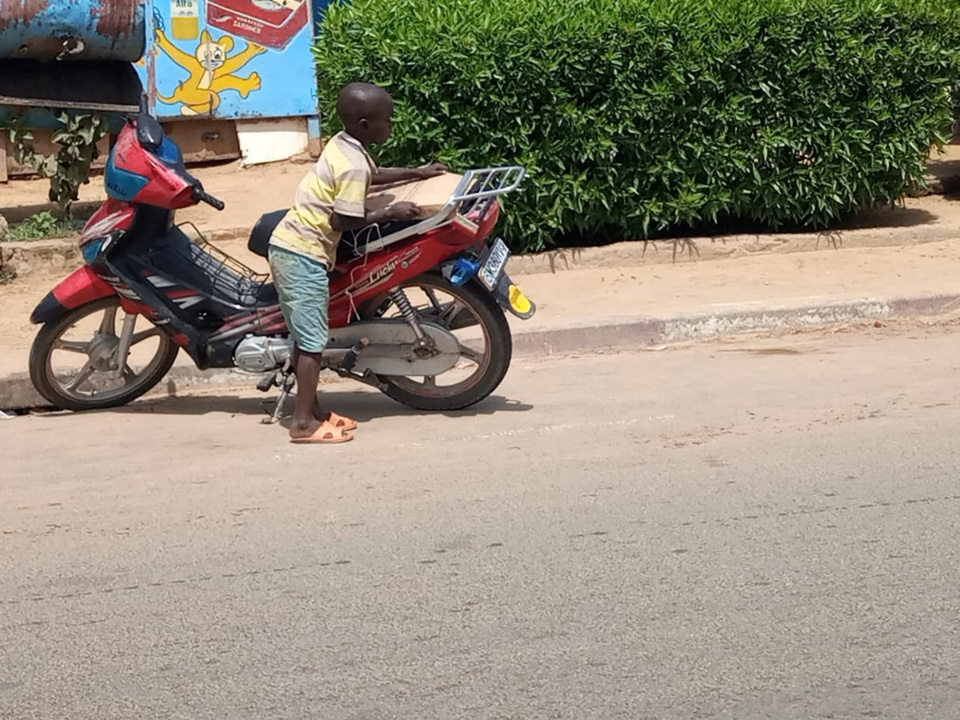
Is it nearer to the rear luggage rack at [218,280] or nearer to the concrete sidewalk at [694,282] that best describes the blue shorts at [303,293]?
the rear luggage rack at [218,280]

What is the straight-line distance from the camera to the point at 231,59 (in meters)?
13.2

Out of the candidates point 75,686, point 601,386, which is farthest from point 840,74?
point 75,686

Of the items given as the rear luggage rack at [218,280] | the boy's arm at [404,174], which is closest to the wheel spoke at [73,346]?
the rear luggage rack at [218,280]

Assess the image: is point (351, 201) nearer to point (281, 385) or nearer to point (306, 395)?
point (306, 395)

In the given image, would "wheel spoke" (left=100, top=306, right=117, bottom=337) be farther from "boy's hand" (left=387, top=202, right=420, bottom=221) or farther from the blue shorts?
"boy's hand" (left=387, top=202, right=420, bottom=221)

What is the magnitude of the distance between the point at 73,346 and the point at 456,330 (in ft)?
5.83

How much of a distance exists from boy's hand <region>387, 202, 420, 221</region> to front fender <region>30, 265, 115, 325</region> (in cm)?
140

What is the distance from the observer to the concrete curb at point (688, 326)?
7125 mm

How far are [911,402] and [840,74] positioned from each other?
13.1ft

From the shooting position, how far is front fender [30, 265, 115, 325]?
6219 mm

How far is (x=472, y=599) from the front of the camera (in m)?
4.07

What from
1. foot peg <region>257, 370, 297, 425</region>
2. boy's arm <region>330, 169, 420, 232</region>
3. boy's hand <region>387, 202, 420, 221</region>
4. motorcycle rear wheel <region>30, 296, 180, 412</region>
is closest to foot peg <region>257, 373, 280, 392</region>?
foot peg <region>257, 370, 297, 425</region>

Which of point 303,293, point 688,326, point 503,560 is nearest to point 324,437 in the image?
point 303,293

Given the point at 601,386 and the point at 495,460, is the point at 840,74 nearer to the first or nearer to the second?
the point at 601,386
